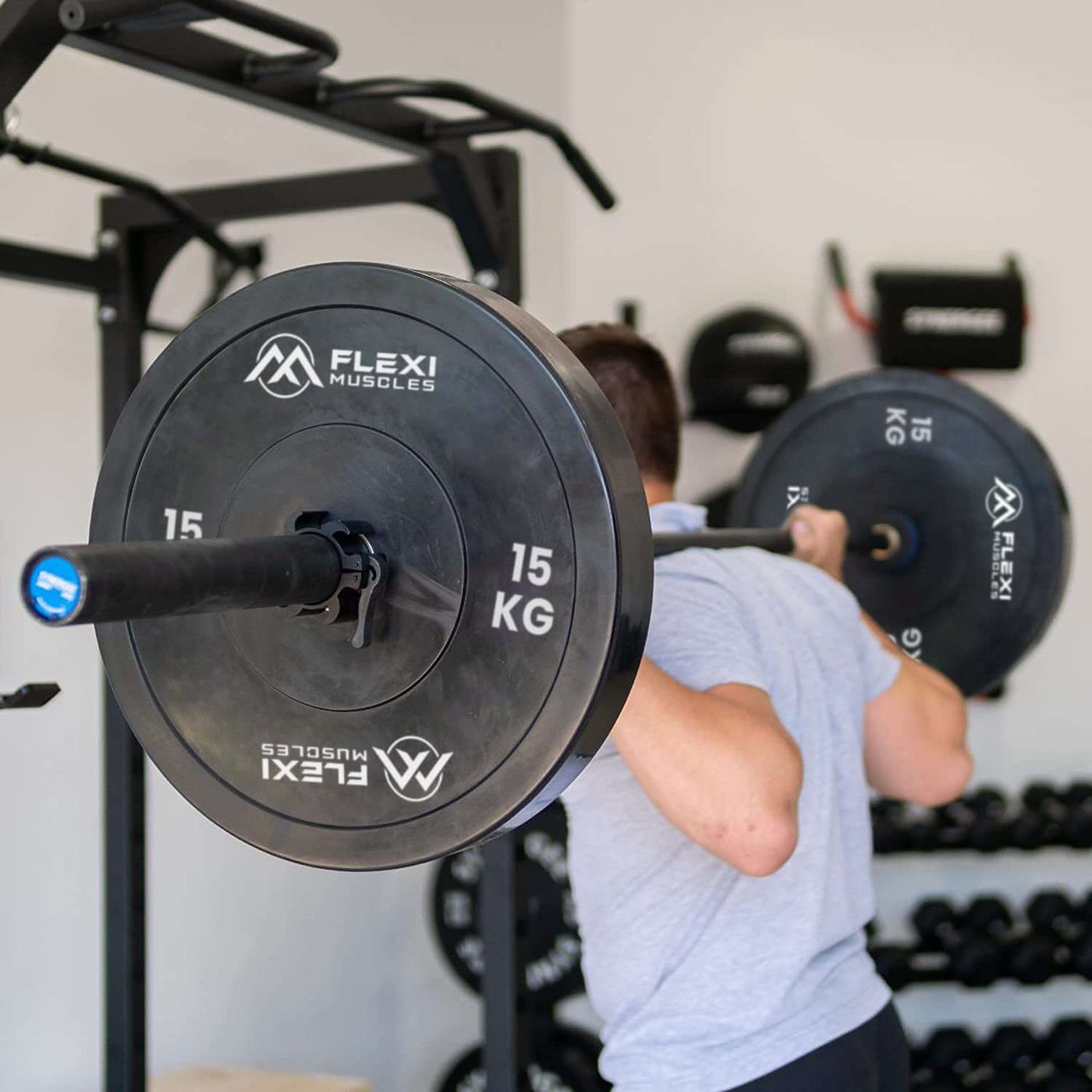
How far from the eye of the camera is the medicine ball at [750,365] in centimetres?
349

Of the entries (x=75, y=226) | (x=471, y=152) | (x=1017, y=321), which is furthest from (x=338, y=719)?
(x=1017, y=321)

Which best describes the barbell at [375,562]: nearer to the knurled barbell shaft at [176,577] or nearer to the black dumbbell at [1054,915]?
the knurled barbell shaft at [176,577]

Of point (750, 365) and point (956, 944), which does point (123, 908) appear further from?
point (750, 365)

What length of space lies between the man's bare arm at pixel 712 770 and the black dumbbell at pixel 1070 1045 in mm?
2225

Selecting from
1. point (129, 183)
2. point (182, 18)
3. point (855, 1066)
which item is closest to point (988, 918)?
point (855, 1066)

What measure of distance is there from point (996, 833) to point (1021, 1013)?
1.77 feet

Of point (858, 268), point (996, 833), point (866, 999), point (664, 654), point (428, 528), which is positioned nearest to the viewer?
point (428, 528)

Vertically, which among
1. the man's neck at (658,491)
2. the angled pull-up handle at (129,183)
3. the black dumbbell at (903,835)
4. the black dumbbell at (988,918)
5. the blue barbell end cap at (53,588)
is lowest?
the black dumbbell at (988,918)

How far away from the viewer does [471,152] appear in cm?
192

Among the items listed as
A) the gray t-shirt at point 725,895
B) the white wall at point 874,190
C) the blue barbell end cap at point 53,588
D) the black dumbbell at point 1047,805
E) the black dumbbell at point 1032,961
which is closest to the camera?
the blue barbell end cap at point 53,588

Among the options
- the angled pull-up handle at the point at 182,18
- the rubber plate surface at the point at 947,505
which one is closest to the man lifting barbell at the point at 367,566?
the angled pull-up handle at the point at 182,18

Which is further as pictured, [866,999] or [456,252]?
[456,252]

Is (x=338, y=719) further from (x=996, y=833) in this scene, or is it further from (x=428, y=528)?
(x=996, y=833)

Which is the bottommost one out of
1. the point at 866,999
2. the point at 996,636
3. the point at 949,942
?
the point at 949,942
